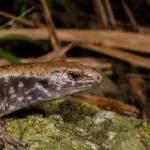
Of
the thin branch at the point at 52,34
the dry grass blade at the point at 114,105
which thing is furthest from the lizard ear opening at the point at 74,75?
the thin branch at the point at 52,34

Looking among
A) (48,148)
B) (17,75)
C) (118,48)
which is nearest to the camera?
(48,148)

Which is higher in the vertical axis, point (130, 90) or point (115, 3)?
point (115, 3)

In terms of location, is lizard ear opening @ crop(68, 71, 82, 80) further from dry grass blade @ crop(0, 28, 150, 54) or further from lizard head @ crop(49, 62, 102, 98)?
dry grass blade @ crop(0, 28, 150, 54)

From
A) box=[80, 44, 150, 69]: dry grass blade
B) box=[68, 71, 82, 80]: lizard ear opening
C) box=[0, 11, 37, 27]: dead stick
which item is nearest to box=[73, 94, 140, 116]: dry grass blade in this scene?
box=[80, 44, 150, 69]: dry grass blade

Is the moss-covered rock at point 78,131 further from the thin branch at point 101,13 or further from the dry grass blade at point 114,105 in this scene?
the thin branch at point 101,13

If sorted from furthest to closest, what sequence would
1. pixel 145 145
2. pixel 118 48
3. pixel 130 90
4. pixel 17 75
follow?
pixel 118 48, pixel 130 90, pixel 17 75, pixel 145 145

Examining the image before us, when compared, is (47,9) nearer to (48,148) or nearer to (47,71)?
(47,71)

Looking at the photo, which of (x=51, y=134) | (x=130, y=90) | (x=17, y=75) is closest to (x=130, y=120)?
(x=51, y=134)

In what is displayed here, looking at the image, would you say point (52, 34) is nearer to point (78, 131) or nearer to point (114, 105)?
point (114, 105)
